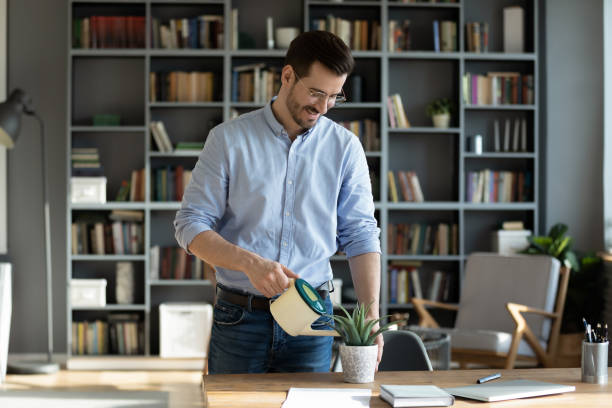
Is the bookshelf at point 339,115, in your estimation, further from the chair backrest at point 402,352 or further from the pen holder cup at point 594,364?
the pen holder cup at point 594,364

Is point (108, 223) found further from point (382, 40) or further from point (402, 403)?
point (402, 403)

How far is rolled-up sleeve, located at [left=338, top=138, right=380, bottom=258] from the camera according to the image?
6.62 feet

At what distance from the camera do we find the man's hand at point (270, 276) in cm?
166

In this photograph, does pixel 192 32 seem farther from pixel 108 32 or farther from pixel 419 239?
pixel 419 239

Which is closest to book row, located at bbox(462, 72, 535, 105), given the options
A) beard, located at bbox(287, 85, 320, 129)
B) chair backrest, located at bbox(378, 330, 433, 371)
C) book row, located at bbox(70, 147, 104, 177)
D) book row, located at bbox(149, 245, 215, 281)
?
book row, located at bbox(149, 245, 215, 281)

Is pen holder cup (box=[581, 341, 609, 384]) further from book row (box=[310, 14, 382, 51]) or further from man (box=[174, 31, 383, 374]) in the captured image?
book row (box=[310, 14, 382, 51])

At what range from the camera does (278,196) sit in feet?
6.43

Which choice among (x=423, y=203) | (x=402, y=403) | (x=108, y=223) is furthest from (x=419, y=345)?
(x=108, y=223)

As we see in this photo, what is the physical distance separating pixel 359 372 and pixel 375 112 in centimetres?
410

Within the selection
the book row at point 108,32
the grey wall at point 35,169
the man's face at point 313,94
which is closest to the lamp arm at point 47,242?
the grey wall at point 35,169

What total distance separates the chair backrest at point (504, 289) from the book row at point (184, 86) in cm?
215

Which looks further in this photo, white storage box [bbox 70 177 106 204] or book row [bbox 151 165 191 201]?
book row [bbox 151 165 191 201]

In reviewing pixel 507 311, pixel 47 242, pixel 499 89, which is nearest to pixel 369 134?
pixel 499 89

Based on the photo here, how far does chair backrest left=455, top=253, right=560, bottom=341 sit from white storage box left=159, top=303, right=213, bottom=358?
1706 millimetres
